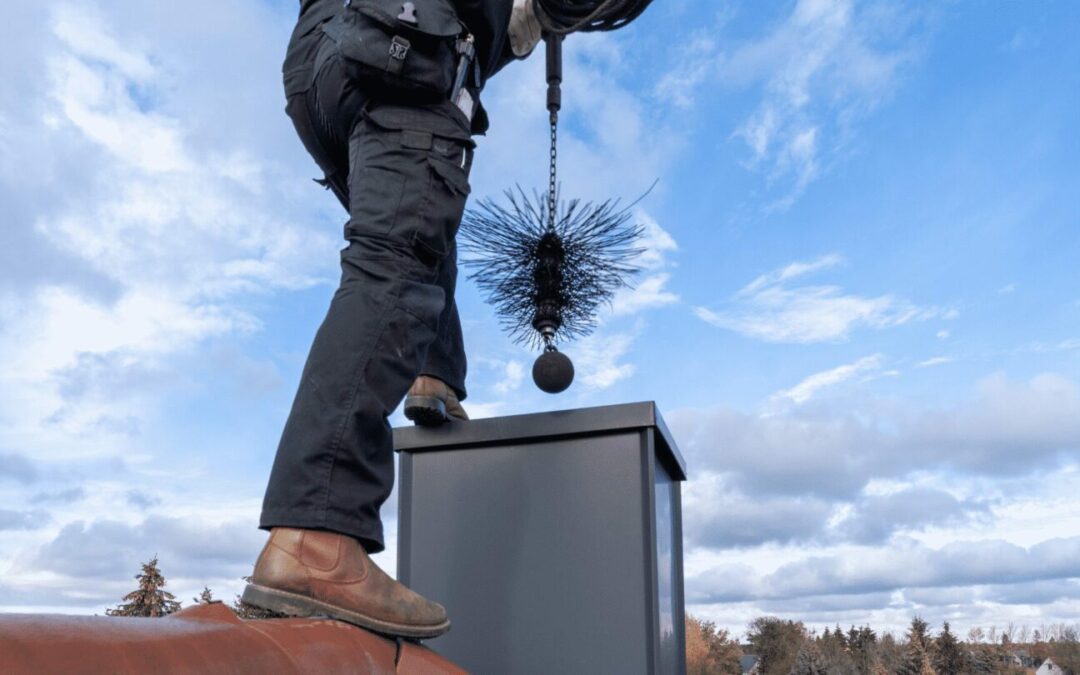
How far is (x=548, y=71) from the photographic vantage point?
2600 mm

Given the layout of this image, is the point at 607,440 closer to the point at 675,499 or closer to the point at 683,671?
the point at 675,499

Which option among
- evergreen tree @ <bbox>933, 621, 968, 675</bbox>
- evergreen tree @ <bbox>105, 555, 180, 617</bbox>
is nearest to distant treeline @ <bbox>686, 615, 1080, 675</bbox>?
evergreen tree @ <bbox>933, 621, 968, 675</bbox>

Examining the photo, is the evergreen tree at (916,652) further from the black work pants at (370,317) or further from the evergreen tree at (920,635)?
the black work pants at (370,317)

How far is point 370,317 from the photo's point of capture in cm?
144

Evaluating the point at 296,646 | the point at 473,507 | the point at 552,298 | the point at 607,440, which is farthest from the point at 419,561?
the point at 296,646

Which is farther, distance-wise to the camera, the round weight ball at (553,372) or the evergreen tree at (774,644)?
the evergreen tree at (774,644)

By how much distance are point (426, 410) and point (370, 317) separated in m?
0.73

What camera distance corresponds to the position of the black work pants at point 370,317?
4.49ft

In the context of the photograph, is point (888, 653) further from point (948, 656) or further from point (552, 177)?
point (552, 177)

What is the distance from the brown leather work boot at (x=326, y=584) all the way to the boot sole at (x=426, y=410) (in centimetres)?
75

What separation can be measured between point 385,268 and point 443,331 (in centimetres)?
63

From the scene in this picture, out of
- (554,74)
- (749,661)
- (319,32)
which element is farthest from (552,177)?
(749,661)

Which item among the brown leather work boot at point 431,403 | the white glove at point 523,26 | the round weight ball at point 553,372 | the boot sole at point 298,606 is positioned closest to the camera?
the boot sole at point 298,606

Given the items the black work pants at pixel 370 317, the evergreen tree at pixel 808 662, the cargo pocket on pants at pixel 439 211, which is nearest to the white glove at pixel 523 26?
the black work pants at pixel 370 317
